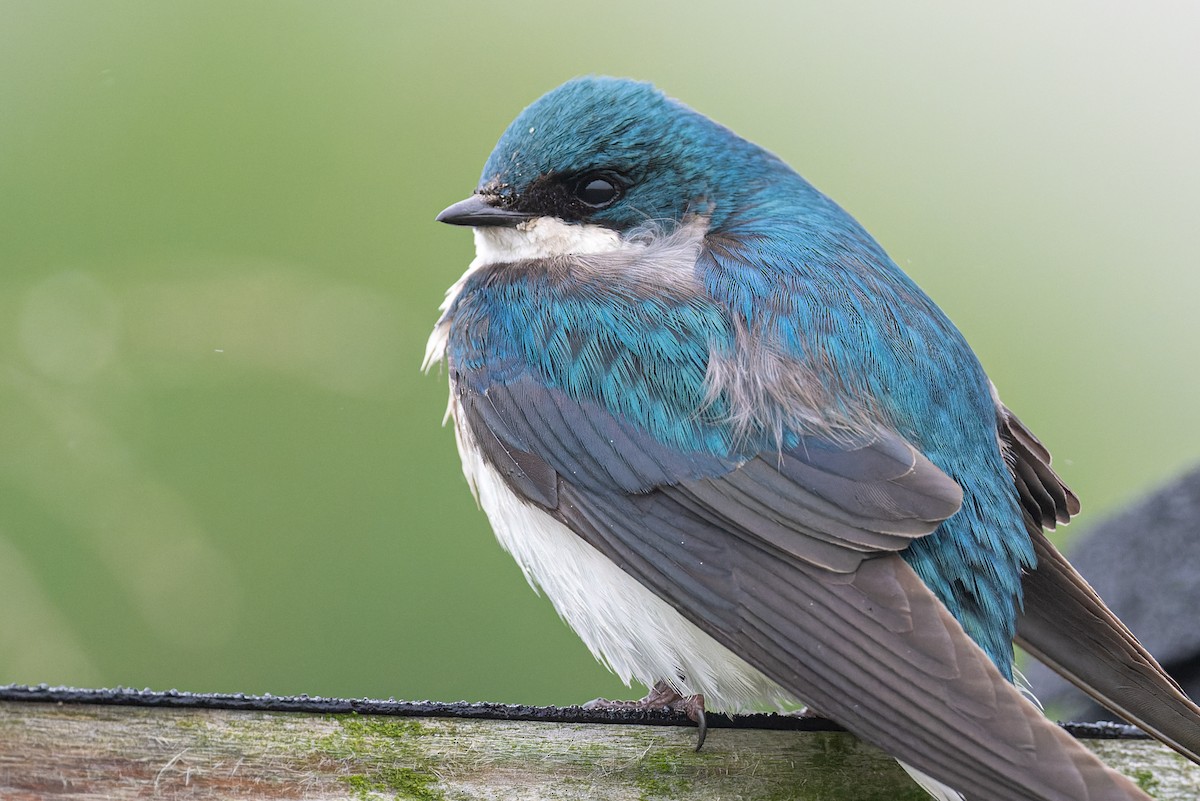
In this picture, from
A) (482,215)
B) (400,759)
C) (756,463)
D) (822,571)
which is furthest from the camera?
(482,215)

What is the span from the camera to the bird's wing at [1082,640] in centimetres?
197

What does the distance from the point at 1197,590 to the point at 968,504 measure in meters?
0.81

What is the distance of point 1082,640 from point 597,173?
118cm

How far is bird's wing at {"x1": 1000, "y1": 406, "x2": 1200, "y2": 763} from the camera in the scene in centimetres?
197

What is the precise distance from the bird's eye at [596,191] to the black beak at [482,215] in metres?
0.10

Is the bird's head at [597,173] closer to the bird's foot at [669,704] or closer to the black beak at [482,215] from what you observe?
the black beak at [482,215]

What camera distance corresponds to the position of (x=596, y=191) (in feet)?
8.44

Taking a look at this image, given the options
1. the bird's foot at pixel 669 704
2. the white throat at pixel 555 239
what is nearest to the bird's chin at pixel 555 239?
the white throat at pixel 555 239

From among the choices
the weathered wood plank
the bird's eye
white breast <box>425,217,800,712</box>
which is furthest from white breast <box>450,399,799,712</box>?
the bird's eye

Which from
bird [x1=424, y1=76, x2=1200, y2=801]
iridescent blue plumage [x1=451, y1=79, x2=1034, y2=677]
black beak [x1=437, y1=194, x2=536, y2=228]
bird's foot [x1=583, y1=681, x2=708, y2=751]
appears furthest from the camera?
black beak [x1=437, y1=194, x2=536, y2=228]

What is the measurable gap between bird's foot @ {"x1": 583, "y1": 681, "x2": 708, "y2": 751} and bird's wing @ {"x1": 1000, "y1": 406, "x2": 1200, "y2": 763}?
56 cm

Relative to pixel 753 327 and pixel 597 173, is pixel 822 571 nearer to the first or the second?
pixel 753 327

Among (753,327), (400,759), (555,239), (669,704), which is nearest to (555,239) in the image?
(555,239)

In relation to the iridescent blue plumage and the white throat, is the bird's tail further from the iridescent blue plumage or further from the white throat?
the white throat
